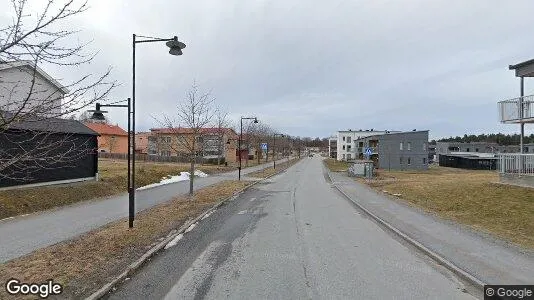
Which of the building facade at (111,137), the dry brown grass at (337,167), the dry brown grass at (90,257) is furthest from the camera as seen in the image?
the building facade at (111,137)

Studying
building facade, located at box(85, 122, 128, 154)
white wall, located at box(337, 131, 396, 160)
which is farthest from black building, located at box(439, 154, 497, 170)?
building facade, located at box(85, 122, 128, 154)

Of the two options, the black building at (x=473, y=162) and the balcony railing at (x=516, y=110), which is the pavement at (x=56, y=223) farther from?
the black building at (x=473, y=162)

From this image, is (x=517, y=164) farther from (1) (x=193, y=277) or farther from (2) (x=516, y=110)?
(1) (x=193, y=277)

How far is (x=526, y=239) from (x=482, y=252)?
258 centimetres

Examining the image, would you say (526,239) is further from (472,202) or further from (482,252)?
(472,202)

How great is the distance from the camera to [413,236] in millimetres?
10203

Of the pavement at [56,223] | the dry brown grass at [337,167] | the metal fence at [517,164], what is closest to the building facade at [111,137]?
the dry brown grass at [337,167]

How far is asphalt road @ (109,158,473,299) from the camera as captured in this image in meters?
5.97

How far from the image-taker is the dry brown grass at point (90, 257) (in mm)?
6375

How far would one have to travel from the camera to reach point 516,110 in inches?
862

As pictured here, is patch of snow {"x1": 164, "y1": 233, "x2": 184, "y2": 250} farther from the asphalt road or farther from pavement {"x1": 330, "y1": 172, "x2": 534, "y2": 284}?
pavement {"x1": 330, "y1": 172, "x2": 534, "y2": 284}

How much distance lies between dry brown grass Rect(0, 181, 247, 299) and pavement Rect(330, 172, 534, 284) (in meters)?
6.08

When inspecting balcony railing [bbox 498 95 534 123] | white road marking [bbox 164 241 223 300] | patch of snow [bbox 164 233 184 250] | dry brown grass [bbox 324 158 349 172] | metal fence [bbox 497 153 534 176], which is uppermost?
balcony railing [bbox 498 95 534 123]

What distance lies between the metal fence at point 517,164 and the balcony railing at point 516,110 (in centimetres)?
226
